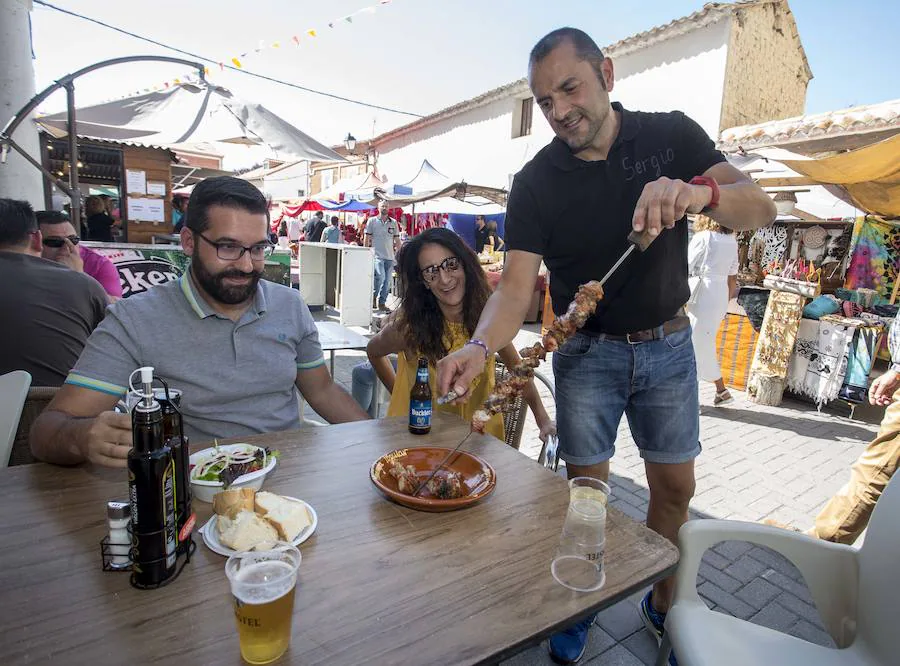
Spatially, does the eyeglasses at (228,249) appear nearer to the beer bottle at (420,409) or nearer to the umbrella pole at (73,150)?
the beer bottle at (420,409)

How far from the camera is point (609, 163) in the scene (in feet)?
8.27

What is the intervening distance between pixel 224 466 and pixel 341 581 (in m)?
0.66

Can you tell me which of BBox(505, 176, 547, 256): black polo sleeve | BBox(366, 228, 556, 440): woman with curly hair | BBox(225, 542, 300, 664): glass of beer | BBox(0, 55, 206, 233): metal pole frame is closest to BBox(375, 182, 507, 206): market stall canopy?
BBox(0, 55, 206, 233): metal pole frame

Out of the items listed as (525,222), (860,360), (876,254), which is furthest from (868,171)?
(525,222)

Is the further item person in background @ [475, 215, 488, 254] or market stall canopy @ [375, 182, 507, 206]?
person in background @ [475, 215, 488, 254]

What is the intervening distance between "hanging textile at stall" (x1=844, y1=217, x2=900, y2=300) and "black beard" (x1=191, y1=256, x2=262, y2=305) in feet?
35.3

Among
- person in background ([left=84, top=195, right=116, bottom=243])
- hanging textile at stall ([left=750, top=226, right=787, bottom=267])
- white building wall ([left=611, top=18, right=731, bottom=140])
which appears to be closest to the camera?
person in background ([left=84, top=195, right=116, bottom=243])

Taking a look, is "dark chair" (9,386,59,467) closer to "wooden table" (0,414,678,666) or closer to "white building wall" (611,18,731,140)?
"wooden table" (0,414,678,666)

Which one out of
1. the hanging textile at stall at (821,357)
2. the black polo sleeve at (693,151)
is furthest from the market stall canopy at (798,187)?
the black polo sleeve at (693,151)

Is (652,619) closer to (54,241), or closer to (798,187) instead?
(54,241)

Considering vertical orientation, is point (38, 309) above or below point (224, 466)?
above

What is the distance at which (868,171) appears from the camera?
226 inches

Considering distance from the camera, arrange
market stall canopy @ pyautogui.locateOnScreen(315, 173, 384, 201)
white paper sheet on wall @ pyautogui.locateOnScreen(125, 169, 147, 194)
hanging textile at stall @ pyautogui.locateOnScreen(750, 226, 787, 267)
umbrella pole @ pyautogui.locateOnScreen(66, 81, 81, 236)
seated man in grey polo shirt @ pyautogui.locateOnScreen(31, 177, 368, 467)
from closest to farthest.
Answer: seated man in grey polo shirt @ pyautogui.locateOnScreen(31, 177, 368, 467), umbrella pole @ pyautogui.locateOnScreen(66, 81, 81, 236), white paper sheet on wall @ pyautogui.locateOnScreen(125, 169, 147, 194), hanging textile at stall @ pyautogui.locateOnScreen(750, 226, 787, 267), market stall canopy @ pyautogui.locateOnScreen(315, 173, 384, 201)

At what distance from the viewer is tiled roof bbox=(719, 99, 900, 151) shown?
21.6 feet
